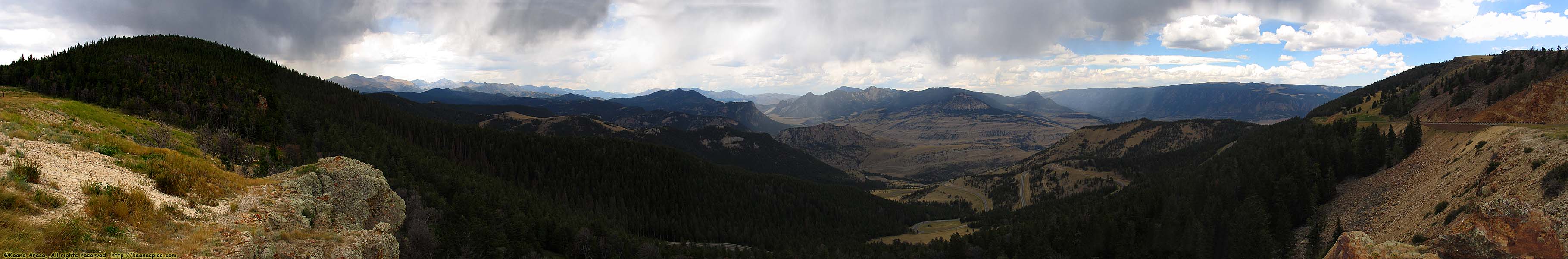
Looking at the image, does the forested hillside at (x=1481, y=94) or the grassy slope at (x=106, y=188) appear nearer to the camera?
the grassy slope at (x=106, y=188)

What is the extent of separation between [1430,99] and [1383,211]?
64274 millimetres

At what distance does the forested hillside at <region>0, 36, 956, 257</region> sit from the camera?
43.0 meters

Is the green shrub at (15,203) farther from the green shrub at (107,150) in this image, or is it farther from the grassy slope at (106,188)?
the green shrub at (107,150)

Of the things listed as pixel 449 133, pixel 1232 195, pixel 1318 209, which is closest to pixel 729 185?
pixel 449 133

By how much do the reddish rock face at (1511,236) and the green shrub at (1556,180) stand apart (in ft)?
22.5

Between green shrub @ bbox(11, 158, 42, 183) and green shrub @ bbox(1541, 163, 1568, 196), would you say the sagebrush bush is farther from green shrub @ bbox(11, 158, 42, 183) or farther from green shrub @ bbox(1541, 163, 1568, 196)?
green shrub @ bbox(1541, 163, 1568, 196)

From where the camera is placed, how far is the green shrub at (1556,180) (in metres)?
27.6

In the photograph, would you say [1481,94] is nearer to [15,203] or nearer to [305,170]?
[305,170]

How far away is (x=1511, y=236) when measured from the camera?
2312 centimetres

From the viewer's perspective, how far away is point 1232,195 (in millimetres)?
69938

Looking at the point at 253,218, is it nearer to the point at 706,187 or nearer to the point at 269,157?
the point at 269,157

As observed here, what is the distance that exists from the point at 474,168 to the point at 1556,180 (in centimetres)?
12861

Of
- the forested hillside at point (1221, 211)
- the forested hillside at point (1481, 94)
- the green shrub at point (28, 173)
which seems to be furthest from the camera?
the forested hillside at point (1221, 211)

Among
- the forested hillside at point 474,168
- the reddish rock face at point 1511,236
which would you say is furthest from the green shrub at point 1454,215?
the forested hillside at point 474,168
